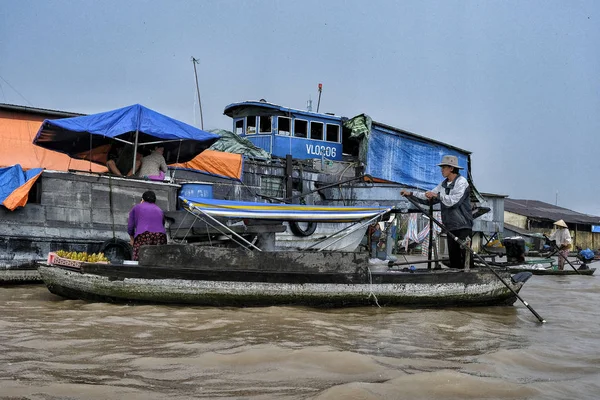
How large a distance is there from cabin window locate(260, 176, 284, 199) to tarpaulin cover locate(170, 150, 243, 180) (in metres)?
0.98

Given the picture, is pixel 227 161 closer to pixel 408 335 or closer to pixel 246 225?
pixel 246 225

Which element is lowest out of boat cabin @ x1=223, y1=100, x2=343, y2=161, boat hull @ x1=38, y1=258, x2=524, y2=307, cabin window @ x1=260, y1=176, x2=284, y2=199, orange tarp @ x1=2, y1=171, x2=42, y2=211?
boat hull @ x1=38, y1=258, x2=524, y2=307

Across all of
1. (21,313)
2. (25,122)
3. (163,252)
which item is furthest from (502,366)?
(25,122)

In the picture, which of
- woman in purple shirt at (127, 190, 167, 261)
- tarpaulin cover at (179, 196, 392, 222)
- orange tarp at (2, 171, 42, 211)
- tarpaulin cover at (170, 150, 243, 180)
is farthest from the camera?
tarpaulin cover at (170, 150, 243, 180)

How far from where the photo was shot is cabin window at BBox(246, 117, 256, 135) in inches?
789

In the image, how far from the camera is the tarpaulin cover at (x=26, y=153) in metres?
14.7

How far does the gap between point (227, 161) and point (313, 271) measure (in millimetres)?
10022

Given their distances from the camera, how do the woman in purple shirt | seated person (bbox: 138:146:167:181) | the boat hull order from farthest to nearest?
1. seated person (bbox: 138:146:167:181)
2. the woman in purple shirt
3. the boat hull

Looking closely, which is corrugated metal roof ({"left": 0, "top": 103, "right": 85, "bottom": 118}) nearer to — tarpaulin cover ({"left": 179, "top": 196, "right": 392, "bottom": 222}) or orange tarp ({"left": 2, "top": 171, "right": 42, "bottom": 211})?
orange tarp ({"left": 2, "top": 171, "right": 42, "bottom": 211})

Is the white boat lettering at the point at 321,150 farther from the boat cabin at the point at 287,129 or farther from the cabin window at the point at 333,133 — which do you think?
the cabin window at the point at 333,133

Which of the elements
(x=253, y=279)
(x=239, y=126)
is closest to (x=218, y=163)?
(x=239, y=126)

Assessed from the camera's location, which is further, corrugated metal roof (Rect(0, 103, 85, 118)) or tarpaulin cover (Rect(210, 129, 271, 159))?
A: tarpaulin cover (Rect(210, 129, 271, 159))

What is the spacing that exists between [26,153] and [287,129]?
891cm

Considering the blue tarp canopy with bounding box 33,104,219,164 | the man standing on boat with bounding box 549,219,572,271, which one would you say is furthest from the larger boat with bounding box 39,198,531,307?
the man standing on boat with bounding box 549,219,572,271
